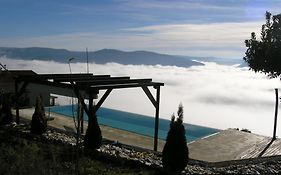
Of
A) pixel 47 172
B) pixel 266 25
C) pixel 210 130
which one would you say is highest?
pixel 266 25

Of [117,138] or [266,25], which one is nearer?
[266,25]

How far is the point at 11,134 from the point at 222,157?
9.46m

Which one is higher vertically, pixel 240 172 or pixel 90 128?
pixel 90 128

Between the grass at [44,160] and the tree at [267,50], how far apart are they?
490cm

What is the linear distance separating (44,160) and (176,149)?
5.68 m

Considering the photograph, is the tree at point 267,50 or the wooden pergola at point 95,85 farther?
the wooden pergola at point 95,85

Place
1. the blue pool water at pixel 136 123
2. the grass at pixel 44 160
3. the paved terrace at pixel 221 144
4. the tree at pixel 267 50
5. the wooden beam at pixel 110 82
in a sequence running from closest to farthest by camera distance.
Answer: the grass at pixel 44 160 → the tree at pixel 267 50 → the wooden beam at pixel 110 82 → the paved terrace at pixel 221 144 → the blue pool water at pixel 136 123

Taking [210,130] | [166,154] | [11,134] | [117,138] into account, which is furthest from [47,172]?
[210,130]

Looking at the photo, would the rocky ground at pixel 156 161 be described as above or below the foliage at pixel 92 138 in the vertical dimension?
below

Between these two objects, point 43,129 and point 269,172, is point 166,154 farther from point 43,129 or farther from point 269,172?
point 43,129

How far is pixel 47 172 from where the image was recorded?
6457mm

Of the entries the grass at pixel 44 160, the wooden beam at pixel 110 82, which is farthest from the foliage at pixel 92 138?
the wooden beam at pixel 110 82

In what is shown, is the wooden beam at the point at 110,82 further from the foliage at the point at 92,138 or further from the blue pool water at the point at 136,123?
the blue pool water at the point at 136,123

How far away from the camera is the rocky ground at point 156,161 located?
14.0 meters
